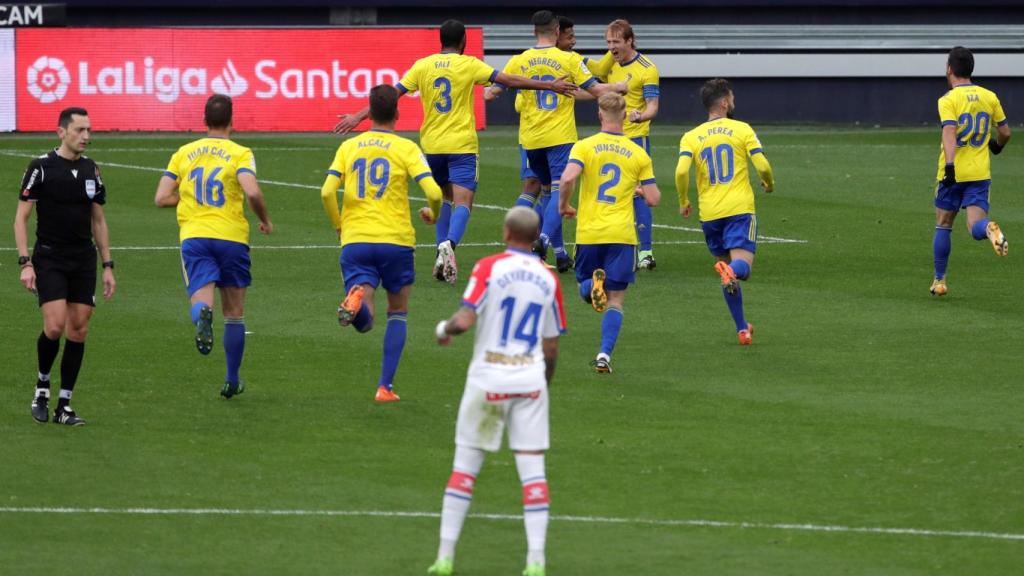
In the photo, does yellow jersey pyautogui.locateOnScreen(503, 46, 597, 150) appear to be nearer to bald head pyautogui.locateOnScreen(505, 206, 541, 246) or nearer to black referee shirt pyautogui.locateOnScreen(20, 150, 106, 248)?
black referee shirt pyautogui.locateOnScreen(20, 150, 106, 248)

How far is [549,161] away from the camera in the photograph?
741 inches

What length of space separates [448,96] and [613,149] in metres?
4.54

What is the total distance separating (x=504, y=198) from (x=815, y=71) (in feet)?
44.7

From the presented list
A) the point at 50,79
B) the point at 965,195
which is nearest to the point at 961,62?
the point at 965,195

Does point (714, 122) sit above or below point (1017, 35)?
below

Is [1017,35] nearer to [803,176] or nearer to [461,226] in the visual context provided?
[803,176]

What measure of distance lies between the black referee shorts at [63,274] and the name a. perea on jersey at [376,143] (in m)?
2.04

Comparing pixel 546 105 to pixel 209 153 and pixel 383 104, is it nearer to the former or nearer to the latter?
pixel 383 104

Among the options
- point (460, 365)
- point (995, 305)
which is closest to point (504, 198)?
point (995, 305)

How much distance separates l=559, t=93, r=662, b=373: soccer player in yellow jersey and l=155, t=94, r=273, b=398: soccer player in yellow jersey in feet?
8.62

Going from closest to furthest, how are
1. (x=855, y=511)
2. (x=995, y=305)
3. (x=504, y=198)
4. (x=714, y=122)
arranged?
(x=855, y=511) < (x=714, y=122) < (x=995, y=305) < (x=504, y=198)

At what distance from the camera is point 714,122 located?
15.0m

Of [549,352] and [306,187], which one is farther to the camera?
[306,187]

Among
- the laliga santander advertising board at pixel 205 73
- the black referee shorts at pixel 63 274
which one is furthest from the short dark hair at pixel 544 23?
the laliga santander advertising board at pixel 205 73
